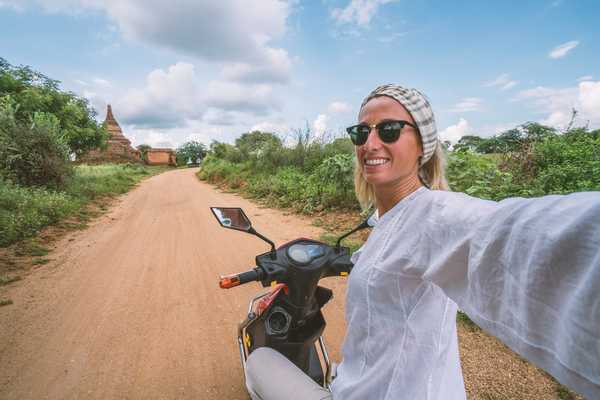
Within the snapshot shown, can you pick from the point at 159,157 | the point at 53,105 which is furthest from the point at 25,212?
the point at 159,157

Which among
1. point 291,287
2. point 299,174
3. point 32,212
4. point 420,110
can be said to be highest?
point 420,110

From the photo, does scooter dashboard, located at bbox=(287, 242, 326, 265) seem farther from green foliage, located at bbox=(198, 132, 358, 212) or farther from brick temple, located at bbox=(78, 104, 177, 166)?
brick temple, located at bbox=(78, 104, 177, 166)

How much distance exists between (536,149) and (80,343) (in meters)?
6.94

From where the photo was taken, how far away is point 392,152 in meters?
1.19

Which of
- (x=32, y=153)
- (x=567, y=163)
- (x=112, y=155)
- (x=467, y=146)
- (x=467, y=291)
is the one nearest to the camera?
(x=467, y=291)

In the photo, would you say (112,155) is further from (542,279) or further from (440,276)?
(542,279)

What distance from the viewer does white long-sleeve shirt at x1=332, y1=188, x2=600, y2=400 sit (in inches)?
17.1

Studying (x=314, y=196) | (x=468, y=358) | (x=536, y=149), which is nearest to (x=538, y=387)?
(x=468, y=358)

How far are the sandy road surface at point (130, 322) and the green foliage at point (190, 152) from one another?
6875cm

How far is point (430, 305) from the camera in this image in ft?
2.86

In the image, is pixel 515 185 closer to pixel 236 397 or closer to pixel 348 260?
pixel 348 260

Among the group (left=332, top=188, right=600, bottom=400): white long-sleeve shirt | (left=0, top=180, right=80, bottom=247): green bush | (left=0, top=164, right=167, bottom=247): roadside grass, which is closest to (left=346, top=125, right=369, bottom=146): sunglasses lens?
(left=332, top=188, right=600, bottom=400): white long-sleeve shirt

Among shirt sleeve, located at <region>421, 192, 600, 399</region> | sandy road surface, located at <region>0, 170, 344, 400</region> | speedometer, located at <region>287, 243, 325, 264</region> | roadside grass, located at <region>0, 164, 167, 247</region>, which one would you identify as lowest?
sandy road surface, located at <region>0, 170, 344, 400</region>

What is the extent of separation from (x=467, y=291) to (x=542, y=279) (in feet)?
0.64
